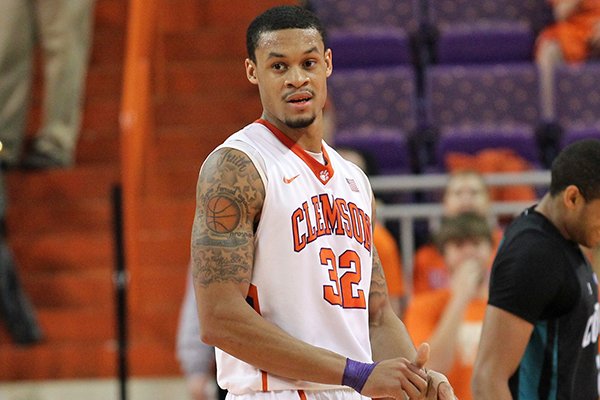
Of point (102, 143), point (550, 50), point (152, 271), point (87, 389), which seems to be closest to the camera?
point (87, 389)

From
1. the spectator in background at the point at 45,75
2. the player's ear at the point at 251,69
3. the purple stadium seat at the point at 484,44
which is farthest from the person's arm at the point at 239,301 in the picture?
the purple stadium seat at the point at 484,44

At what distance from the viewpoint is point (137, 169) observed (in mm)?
8266

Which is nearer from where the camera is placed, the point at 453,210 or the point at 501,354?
the point at 501,354

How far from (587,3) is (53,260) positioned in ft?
16.3

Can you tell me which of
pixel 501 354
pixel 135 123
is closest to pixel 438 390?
pixel 501 354

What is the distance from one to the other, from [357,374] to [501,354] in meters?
1.04

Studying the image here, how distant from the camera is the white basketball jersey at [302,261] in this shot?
11.1ft

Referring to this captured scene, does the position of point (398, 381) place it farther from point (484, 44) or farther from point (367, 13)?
point (367, 13)

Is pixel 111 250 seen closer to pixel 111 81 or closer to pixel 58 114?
pixel 58 114

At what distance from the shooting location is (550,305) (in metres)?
4.12

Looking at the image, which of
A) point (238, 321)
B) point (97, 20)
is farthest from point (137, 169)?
point (238, 321)

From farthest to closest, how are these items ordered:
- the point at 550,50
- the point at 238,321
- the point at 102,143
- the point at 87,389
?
the point at 550,50 < the point at 102,143 < the point at 87,389 < the point at 238,321

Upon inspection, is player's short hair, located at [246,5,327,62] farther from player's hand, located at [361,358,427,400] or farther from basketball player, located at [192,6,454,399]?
player's hand, located at [361,358,427,400]

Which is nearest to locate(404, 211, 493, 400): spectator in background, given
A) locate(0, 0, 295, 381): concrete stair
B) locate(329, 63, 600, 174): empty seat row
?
locate(0, 0, 295, 381): concrete stair
